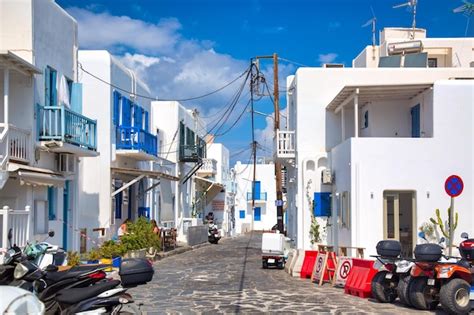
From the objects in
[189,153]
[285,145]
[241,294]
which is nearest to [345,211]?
[285,145]

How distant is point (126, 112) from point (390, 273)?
17793 mm

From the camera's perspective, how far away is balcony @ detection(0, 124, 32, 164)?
15.8m

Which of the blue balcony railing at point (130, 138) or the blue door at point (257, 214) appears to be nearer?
the blue balcony railing at point (130, 138)

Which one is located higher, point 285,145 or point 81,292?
point 285,145

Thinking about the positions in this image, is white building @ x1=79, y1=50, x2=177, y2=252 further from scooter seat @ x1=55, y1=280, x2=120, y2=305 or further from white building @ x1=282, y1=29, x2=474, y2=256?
scooter seat @ x1=55, y1=280, x2=120, y2=305

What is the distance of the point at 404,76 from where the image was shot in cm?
2470

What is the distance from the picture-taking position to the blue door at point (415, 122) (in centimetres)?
2281

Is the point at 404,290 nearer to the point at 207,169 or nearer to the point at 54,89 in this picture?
the point at 54,89

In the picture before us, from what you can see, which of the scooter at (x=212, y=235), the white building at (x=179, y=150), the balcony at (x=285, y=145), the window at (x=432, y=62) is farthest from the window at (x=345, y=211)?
the scooter at (x=212, y=235)

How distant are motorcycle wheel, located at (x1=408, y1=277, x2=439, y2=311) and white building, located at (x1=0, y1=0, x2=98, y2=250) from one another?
904 cm

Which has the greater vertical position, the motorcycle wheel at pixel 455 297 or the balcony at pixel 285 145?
the balcony at pixel 285 145

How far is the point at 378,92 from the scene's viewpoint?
881 inches

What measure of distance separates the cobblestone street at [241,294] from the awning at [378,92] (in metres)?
6.52

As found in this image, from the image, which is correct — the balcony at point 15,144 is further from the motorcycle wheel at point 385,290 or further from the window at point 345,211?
the window at point 345,211
